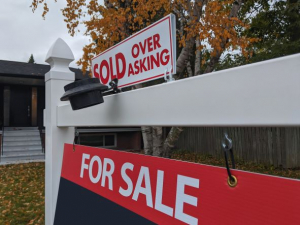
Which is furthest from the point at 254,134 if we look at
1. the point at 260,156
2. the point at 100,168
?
the point at 100,168

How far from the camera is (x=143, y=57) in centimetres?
137

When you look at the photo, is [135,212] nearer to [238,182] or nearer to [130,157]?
[130,157]

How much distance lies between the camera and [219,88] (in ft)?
2.92

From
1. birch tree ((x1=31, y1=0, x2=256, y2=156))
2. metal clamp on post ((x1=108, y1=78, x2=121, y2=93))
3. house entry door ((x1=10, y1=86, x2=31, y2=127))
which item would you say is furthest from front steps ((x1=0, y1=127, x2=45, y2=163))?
metal clamp on post ((x1=108, y1=78, x2=121, y2=93))

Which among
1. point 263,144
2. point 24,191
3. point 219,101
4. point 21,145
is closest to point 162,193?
point 219,101

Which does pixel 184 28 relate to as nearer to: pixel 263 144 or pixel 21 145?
pixel 263 144

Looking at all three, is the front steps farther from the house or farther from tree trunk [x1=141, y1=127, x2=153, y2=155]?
tree trunk [x1=141, y1=127, x2=153, y2=155]

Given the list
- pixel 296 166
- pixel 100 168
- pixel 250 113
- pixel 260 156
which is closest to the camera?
pixel 250 113

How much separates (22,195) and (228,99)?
6072 millimetres

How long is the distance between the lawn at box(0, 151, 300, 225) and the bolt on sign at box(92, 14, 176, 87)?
143 inches

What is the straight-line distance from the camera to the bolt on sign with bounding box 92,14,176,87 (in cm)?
121

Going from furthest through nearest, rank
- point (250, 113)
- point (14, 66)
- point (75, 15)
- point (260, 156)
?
1. point (14, 66)
2. point (260, 156)
3. point (75, 15)
4. point (250, 113)

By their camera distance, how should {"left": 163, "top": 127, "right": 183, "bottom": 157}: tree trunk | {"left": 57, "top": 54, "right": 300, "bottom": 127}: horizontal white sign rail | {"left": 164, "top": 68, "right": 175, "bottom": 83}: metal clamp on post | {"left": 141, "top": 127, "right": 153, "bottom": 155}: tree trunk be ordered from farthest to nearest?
{"left": 141, "top": 127, "right": 153, "bottom": 155}: tree trunk
{"left": 163, "top": 127, "right": 183, "bottom": 157}: tree trunk
{"left": 164, "top": 68, "right": 175, "bottom": 83}: metal clamp on post
{"left": 57, "top": 54, "right": 300, "bottom": 127}: horizontal white sign rail

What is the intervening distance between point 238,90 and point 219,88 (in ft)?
0.25
